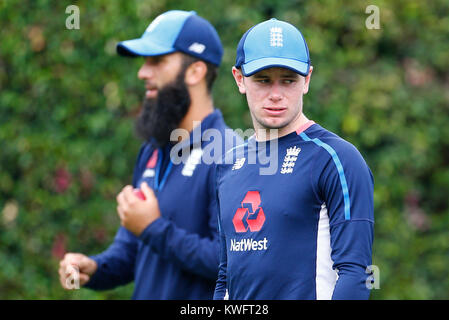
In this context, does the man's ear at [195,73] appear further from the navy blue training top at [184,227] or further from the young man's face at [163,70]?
the navy blue training top at [184,227]

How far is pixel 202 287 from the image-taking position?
148 inches

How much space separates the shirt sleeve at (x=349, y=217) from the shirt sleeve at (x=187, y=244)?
1.19m

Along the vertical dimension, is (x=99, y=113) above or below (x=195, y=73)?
above

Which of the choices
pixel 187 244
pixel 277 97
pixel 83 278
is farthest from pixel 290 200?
pixel 83 278

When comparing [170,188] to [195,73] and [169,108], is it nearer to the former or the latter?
[169,108]

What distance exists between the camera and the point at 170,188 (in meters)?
3.88

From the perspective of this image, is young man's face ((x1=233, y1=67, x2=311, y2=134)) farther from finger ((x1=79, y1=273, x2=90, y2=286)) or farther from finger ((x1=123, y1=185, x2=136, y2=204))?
finger ((x1=79, y1=273, x2=90, y2=286))

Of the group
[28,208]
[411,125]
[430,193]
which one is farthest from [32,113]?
[430,193]

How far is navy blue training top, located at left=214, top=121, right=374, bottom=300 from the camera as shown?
2465mm

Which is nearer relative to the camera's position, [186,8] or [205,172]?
[205,172]

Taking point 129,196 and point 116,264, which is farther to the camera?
point 116,264

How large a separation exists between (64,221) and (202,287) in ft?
9.16

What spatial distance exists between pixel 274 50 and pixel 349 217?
0.68 m

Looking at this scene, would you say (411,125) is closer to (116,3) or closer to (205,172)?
(116,3)
